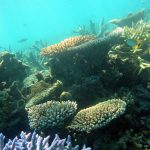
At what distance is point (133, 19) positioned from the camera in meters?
15.5

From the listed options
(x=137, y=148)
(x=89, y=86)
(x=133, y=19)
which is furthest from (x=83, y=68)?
(x=133, y=19)

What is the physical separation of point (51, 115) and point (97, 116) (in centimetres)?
89

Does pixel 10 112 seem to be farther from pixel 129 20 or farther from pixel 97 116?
pixel 129 20

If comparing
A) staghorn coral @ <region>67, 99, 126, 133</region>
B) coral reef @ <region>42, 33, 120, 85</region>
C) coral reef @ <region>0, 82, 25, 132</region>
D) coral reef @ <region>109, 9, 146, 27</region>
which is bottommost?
staghorn coral @ <region>67, 99, 126, 133</region>

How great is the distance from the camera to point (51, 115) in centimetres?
511

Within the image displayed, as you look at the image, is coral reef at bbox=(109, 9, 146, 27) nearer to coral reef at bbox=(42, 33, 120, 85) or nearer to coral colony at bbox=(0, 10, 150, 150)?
coral colony at bbox=(0, 10, 150, 150)

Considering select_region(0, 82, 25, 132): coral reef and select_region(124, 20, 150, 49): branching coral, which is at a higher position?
select_region(124, 20, 150, 49): branching coral

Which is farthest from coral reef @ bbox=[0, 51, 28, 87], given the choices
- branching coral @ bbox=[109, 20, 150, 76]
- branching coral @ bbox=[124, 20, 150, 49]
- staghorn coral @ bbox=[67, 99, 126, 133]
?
staghorn coral @ bbox=[67, 99, 126, 133]

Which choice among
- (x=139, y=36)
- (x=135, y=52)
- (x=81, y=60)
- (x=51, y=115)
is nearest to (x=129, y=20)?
(x=139, y=36)

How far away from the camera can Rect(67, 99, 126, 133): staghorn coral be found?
4.76 meters

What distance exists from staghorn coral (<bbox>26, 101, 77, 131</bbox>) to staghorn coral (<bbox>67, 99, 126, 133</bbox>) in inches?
7.8

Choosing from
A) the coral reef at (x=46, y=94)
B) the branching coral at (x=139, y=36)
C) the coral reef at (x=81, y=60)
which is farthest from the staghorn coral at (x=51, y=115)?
the branching coral at (x=139, y=36)

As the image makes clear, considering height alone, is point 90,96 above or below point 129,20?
below

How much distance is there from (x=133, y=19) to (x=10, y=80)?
9571 mm
